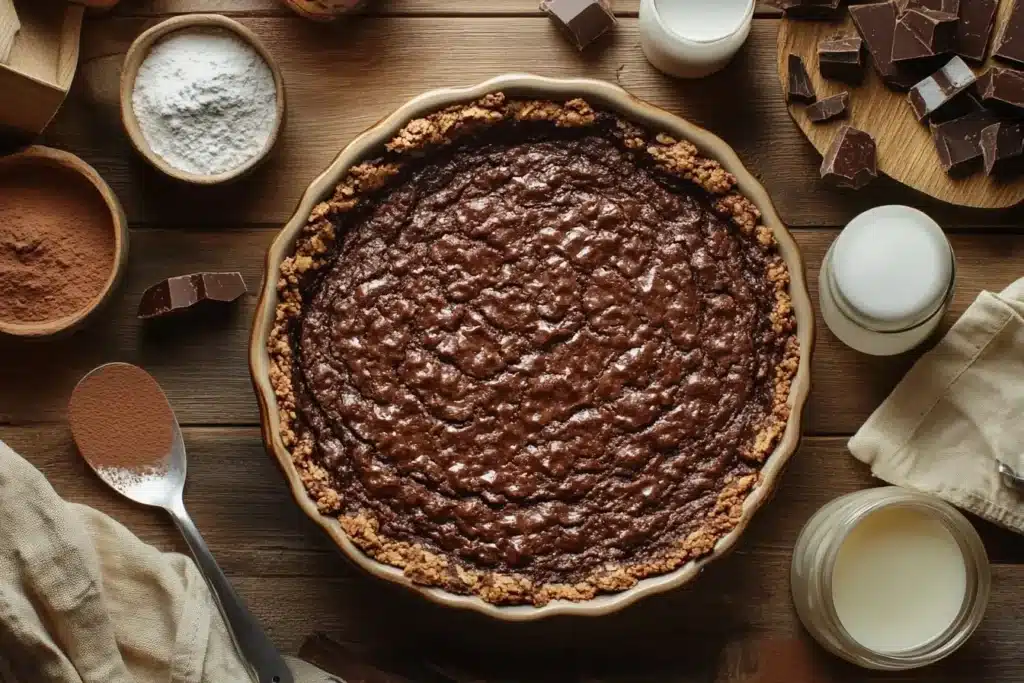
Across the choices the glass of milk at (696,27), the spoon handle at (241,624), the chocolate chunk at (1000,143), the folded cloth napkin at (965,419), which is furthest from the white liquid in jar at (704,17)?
the spoon handle at (241,624)

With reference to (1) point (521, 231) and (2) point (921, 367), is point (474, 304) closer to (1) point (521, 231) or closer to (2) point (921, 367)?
(1) point (521, 231)

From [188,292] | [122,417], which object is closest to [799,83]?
[188,292]

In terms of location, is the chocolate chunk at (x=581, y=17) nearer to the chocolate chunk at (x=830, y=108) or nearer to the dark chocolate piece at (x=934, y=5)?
the chocolate chunk at (x=830, y=108)

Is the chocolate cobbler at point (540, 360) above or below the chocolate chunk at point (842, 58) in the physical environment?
below

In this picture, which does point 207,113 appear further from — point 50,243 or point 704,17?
point 704,17

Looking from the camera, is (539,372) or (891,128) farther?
(891,128)

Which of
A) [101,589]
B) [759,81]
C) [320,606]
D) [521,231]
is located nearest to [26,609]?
[101,589]

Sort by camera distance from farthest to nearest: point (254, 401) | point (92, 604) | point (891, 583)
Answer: point (254, 401)
point (891, 583)
point (92, 604)
